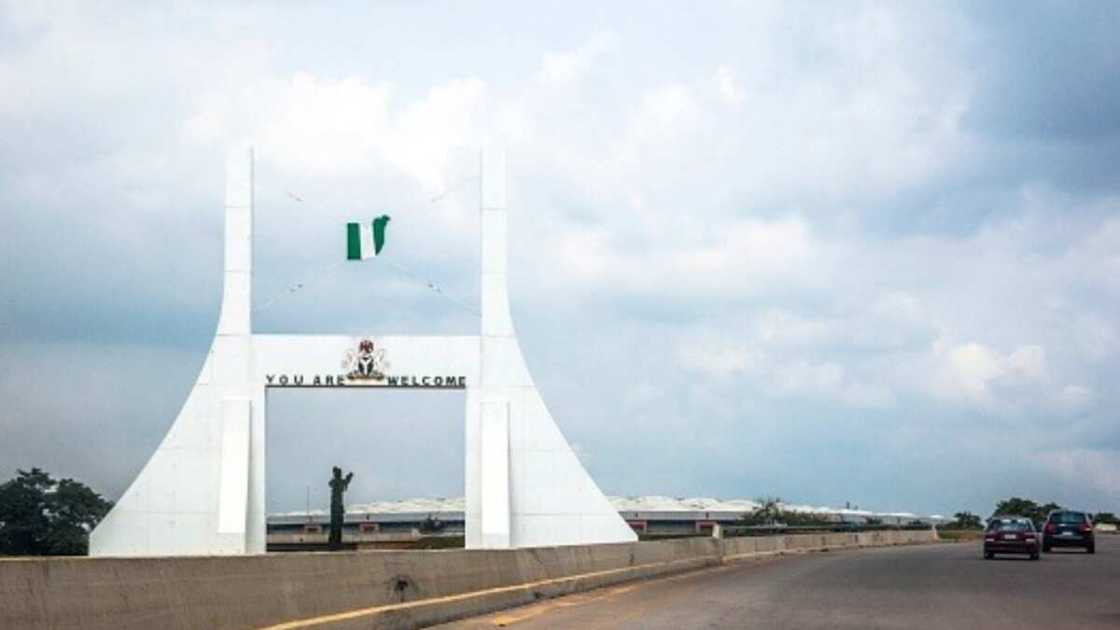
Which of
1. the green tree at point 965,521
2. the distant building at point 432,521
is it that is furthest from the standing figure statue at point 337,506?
the green tree at point 965,521

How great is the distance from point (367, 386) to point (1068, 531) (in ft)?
A: 89.9

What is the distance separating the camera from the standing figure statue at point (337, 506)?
53.9 m

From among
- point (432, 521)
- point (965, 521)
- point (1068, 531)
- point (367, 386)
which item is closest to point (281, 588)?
point (367, 386)

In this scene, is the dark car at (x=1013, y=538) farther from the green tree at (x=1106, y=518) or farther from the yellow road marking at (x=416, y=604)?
the green tree at (x=1106, y=518)

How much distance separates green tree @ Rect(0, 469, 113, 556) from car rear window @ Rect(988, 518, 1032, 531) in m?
28.8

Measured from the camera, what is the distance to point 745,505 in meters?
138

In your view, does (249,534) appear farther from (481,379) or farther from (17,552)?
(17,552)

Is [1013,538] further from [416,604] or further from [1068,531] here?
[416,604]

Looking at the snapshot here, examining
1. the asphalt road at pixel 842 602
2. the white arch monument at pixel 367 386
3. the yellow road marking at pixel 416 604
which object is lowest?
the asphalt road at pixel 842 602

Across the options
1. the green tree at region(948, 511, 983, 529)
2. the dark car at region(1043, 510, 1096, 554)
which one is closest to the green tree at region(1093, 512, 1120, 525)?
the green tree at region(948, 511, 983, 529)

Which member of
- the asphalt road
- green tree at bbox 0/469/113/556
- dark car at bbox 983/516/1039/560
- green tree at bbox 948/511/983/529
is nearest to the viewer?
the asphalt road

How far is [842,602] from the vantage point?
2525cm

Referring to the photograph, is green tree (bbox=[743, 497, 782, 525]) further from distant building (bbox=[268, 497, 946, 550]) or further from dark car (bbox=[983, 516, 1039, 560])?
dark car (bbox=[983, 516, 1039, 560])

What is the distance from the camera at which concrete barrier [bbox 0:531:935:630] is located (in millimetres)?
10609
